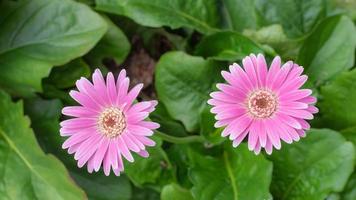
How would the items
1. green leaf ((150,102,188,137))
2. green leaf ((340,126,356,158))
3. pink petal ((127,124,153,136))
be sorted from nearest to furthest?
pink petal ((127,124,153,136)) < green leaf ((340,126,356,158)) < green leaf ((150,102,188,137))

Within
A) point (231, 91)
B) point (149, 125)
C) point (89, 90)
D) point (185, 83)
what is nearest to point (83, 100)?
point (89, 90)

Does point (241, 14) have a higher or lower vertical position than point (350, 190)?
higher

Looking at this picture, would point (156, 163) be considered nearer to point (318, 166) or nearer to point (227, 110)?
point (318, 166)

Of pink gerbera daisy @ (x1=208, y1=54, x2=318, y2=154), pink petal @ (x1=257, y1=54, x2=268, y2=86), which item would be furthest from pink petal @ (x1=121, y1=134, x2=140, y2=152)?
pink petal @ (x1=257, y1=54, x2=268, y2=86)

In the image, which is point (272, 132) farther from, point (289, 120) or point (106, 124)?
point (106, 124)

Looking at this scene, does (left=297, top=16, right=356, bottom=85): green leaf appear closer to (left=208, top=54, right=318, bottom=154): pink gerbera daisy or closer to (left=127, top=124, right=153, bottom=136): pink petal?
(left=208, top=54, right=318, bottom=154): pink gerbera daisy

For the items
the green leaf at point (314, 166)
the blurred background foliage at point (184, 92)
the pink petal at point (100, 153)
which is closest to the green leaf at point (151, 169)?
the blurred background foliage at point (184, 92)

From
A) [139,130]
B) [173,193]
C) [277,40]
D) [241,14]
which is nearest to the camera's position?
[139,130]
